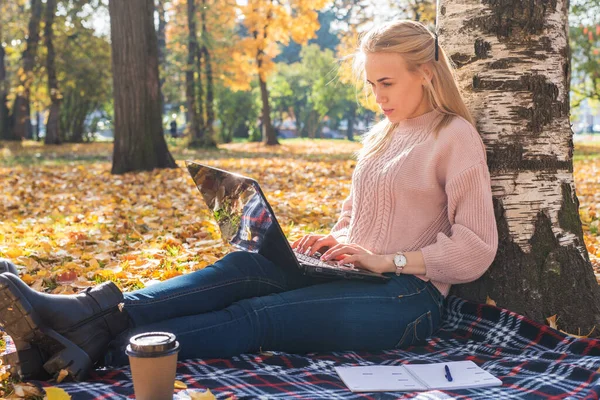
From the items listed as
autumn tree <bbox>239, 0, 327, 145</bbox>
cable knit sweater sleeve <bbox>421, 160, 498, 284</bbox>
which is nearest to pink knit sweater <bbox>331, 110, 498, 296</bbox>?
cable knit sweater sleeve <bbox>421, 160, 498, 284</bbox>

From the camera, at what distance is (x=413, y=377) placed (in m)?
2.43

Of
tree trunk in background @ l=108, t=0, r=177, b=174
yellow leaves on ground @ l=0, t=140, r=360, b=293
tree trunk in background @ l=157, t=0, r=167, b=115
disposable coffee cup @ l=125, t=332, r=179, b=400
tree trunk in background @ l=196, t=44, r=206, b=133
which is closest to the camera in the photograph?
disposable coffee cup @ l=125, t=332, r=179, b=400

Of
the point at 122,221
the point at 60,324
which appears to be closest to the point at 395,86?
the point at 60,324

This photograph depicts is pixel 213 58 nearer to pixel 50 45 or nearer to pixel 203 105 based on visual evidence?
pixel 203 105

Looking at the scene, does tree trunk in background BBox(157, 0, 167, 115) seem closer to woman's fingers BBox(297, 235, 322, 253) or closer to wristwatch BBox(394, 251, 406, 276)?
woman's fingers BBox(297, 235, 322, 253)

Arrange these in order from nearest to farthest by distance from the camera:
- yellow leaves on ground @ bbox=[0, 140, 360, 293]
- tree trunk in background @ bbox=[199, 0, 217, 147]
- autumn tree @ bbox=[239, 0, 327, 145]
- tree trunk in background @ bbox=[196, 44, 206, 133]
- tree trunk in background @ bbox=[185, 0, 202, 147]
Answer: yellow leaves on ground @ bbox=[0, 140, 360, 293] < autumn tree @ bbox=[239, 0, 327, 145] < tree trunk in background @ bbox=[199, 0, 217, 147] < tree trunk in background @ bbox=[185, 0, 202, 147] < tree trunk in background @ bbox=[196, 44, 206, 133]

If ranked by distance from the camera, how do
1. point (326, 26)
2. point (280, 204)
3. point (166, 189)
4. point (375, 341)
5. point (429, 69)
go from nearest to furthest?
point (375, 341)
point (429, 69)
point (280, 204)
point (166, 189)
point (326, 26)

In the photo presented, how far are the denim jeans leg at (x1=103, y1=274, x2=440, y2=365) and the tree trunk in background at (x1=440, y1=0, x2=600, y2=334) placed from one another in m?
0.60

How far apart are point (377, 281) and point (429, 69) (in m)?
0.91

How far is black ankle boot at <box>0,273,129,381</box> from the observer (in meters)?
2.21

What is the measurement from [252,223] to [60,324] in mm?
872

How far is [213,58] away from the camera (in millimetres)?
23188

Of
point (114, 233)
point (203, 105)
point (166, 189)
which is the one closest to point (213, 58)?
point (203, 105)

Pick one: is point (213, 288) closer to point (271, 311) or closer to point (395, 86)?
point (271, 311)
